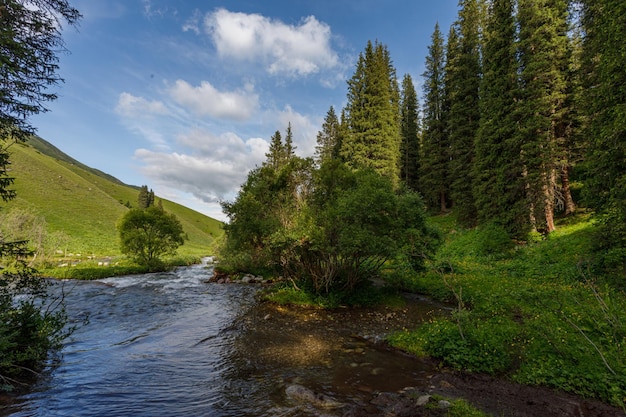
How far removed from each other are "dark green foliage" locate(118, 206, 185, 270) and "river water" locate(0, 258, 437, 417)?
19.5m

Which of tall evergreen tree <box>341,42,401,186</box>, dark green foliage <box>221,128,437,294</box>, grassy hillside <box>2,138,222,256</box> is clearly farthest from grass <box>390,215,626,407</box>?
grassy hillside <box>2,138,222,256</box>

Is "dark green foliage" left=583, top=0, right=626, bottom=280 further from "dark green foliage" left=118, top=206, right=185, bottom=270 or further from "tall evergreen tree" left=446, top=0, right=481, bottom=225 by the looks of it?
"dark green foliage" left=118, top=206, right=185, bottom=270

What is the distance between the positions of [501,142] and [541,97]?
442cm

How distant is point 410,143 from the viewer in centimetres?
5303

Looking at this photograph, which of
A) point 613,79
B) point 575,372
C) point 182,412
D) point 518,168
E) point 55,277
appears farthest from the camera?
point 55,277

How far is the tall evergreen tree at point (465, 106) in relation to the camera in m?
35.0

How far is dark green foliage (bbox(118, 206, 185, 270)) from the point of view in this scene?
3428 centimetres

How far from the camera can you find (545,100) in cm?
2333

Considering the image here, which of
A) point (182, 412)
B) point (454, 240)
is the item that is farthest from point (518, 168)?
point (182, 412)

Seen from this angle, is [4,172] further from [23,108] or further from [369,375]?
[369,375]

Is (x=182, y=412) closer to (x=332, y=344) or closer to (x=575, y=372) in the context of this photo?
(x=332, y=344)

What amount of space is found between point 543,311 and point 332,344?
8050mm

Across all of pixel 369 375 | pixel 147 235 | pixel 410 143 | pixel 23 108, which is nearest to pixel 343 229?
pixel 369 375

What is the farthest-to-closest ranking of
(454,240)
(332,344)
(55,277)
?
Result: 1. (454,240)
2. (55,277)
3. (332,344)
